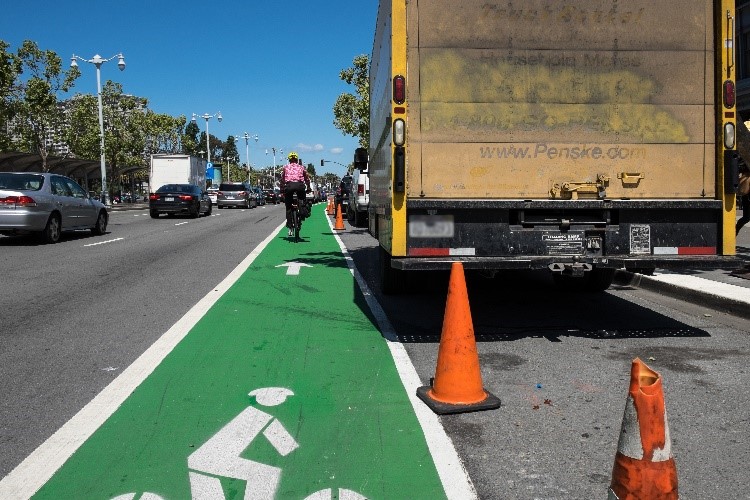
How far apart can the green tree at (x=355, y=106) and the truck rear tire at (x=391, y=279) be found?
43.1 metres

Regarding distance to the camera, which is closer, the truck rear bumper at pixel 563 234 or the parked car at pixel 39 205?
the truck rear bumper at pixel 563 234

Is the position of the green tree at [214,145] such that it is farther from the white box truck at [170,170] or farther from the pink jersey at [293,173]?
the pink jersey at [293,173]

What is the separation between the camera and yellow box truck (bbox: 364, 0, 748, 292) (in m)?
5.75

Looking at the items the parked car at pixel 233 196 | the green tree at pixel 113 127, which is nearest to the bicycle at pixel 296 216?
the parked car at pixel 233 196

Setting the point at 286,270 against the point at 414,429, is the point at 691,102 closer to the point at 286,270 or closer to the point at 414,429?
the point at 414,429

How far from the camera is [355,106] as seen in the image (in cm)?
5506

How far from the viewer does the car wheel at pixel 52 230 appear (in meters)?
15.9

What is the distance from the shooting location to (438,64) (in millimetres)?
5762

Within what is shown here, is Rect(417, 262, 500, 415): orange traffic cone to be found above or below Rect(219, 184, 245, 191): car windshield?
below

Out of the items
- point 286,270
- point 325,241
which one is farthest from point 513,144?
point 325,241

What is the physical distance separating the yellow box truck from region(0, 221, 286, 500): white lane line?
216cm

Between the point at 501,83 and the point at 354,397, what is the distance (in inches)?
115

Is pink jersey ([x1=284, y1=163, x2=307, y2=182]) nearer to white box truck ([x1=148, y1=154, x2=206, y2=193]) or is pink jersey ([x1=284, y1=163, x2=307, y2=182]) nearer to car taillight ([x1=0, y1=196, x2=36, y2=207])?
car taillight ([x1=0, y1=196, x2=36, y2=207])

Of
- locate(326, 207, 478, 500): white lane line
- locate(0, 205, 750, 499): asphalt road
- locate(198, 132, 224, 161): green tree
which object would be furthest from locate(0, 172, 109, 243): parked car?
locate(198, 132, 224, 161): green tree
